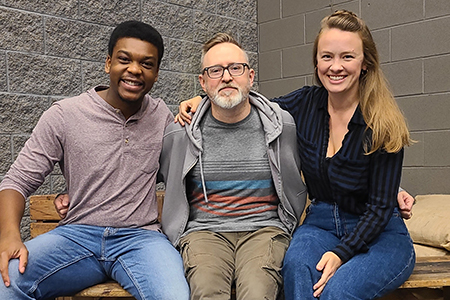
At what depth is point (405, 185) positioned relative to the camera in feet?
12.8

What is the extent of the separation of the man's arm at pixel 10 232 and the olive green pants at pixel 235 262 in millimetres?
650

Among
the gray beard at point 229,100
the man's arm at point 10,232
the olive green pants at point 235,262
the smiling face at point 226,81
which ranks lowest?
the olive green pants at point 235,262

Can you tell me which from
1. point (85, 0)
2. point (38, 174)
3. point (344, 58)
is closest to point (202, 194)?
point (38, 174)

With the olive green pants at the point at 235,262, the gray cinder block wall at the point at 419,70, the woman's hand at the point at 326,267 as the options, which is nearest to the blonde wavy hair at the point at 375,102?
the woman's hand at the point at 326,267

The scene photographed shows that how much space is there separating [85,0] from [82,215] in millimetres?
1947

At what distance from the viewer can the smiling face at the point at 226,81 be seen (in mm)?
2359

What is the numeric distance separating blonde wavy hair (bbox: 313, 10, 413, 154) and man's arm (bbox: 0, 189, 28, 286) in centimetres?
144

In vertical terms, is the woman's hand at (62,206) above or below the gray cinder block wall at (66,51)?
below

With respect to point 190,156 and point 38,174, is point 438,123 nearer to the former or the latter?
point 190,156

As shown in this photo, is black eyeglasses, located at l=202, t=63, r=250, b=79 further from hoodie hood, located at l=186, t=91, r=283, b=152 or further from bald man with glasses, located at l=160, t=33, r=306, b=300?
hoodie hood, located at l=186, t=91, r=283, b=152

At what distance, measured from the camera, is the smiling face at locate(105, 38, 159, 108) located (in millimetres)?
2379

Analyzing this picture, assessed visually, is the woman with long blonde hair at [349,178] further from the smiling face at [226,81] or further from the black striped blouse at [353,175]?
the smiling face at [226,81]

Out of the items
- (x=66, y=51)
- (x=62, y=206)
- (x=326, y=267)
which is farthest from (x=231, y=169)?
(x=66, y=51)

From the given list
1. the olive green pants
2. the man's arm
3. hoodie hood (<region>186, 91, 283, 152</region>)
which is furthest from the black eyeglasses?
the man's arm
